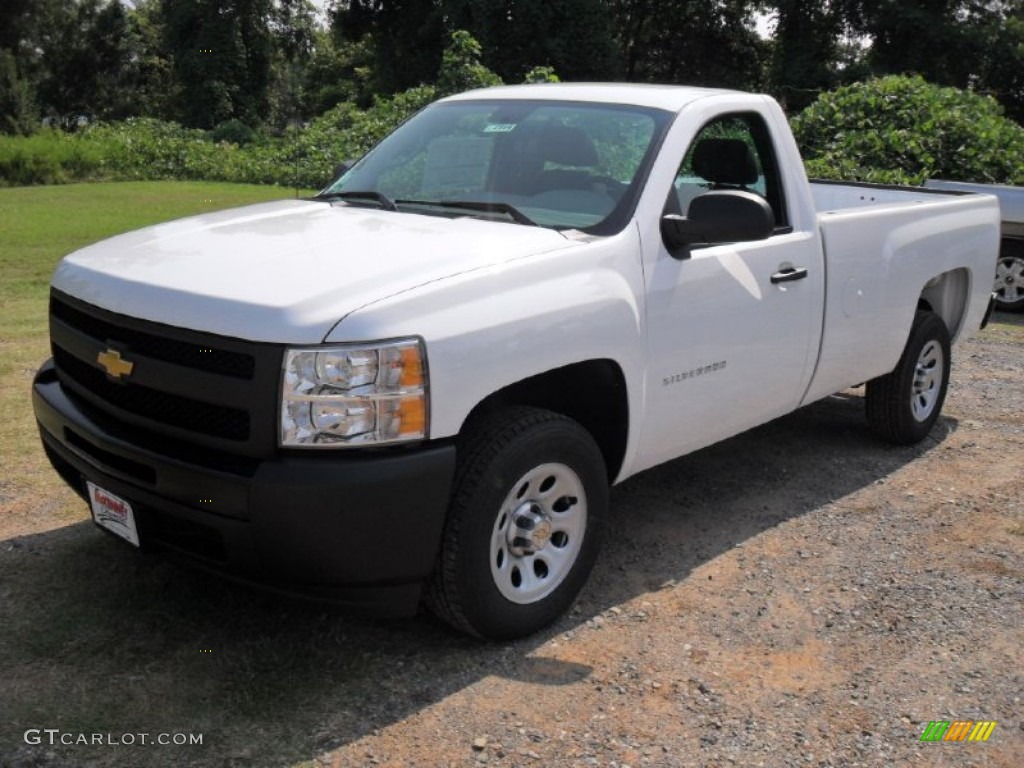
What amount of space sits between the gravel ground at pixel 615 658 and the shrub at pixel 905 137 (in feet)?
34.0

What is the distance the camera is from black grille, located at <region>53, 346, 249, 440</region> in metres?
3.37

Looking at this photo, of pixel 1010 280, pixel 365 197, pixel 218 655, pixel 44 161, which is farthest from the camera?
pixel 44 161

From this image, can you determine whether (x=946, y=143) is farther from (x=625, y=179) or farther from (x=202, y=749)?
(x=202, y=749)

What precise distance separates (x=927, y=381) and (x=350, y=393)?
431cm

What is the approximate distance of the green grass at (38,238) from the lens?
605 cm

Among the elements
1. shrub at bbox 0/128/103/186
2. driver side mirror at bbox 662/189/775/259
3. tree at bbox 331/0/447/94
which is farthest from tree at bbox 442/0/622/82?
driver side mirror at bbox 662/189/775/259

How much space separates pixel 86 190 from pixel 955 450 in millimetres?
18924

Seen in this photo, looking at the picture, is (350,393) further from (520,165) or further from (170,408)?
(520,165)

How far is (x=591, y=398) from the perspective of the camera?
13.9ft

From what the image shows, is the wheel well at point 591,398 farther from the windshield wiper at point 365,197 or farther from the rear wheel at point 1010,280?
the rear wheel at point 1010,280

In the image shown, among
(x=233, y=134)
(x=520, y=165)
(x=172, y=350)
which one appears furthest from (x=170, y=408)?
(x=233, y=134)

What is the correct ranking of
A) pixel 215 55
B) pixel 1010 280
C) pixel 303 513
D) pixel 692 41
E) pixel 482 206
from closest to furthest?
pixel 303 513, pixel 482 206, pixel 1010 280, pixel 215 55, pixel 692 41

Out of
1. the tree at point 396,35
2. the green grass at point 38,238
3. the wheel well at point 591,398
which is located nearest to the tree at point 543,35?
the tree at point 396,35

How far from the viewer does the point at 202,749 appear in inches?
128
